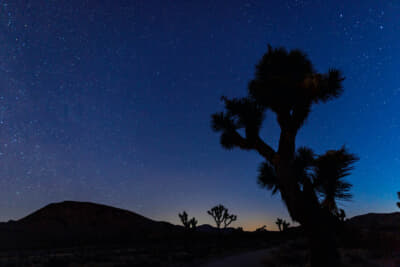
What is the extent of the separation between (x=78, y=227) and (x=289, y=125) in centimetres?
5770

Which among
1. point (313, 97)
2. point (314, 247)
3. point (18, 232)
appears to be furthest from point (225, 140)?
point (18, 232)

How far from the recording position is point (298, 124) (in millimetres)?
7797

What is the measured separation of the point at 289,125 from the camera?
7.79 m

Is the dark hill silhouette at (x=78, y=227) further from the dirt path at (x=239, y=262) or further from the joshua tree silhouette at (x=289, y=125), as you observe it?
the joshua tree silhouette at (x=289, y=125)

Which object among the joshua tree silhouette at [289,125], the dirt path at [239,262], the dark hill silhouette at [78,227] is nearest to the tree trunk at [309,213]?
the joshua tree silhouette at [289,125]

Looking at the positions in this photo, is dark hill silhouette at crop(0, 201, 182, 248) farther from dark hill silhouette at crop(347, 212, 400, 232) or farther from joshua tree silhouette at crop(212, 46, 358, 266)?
joshua tree silhouette at crop(212, 46, 358, 266)

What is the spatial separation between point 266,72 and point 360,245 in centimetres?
1290

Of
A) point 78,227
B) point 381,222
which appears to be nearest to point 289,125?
point 78,227

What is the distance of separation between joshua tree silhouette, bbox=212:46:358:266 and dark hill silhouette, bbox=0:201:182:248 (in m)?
33.4

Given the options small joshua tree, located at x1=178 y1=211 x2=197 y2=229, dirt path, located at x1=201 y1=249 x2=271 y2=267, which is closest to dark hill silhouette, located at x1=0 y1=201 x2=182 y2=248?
small joshua tree, located at x1=178 y1=211 x2=197 y2=229

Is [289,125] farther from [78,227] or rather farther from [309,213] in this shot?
[78,227]

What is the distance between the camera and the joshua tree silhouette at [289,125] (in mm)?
6725

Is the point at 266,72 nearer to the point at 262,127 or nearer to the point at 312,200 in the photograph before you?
the point at 262,127

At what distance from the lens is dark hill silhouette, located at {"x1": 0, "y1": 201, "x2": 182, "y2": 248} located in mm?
37906
